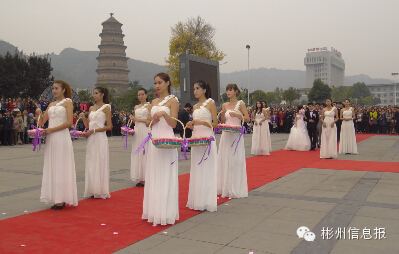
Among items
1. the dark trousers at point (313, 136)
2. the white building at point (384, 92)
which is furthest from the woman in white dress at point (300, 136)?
the white building at point (384, 92)

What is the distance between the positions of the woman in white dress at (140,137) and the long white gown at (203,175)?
7.49 feet

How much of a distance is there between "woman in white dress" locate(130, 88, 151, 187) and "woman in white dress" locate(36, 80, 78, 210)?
6.68ft

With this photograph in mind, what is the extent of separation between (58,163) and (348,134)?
38.9ft

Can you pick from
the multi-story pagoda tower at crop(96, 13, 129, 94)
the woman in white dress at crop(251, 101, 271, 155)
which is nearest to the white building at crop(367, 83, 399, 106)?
the multi-story pagoda tower at crop(96, 13, 129, 94)

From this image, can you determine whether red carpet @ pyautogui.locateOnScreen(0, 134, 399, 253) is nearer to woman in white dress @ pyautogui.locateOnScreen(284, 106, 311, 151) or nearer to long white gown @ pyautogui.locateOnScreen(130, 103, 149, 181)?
long white gown @ pyautogui.locateOnScreen(130, 103, 149, 181)

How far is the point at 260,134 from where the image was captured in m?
14.2

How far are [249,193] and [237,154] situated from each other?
2.80 ft

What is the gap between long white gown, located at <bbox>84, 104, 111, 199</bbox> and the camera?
693 cm

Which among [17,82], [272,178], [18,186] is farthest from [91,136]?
[17,82]

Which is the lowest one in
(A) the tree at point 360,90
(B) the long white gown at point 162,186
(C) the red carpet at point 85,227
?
(C) the red carpet at point 85,227

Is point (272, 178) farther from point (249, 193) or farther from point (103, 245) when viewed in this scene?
point (103, 245)

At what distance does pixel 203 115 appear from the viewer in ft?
20.0

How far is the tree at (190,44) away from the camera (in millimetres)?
46166

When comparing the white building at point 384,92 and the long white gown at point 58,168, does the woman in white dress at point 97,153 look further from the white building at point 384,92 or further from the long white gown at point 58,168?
the white building at point 384,92
